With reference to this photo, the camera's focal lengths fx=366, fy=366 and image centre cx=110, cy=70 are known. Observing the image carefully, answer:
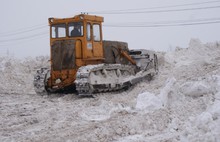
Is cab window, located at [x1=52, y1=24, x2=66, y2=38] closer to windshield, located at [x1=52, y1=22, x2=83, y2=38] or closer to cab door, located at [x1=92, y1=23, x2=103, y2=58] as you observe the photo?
windshield, located at [x1=52, y1=22, x2=83, y2=38]

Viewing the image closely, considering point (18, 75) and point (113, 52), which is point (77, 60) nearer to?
point (113, 52)

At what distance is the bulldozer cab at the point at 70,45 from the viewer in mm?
13086

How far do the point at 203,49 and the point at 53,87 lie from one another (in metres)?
16.6

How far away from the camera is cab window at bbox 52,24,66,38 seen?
13465 mm

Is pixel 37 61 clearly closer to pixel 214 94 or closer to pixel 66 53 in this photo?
pixel 66 53

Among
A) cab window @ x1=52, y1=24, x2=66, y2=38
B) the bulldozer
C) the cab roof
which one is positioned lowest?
the bulldozer

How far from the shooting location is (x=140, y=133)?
7223 millimetres

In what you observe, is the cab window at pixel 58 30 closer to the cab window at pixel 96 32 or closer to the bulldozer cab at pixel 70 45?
the bulldozer cab at pixel 70 45

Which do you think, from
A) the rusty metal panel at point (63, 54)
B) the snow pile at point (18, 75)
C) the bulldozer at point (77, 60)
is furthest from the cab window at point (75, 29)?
the snow pile at point (18, 75)

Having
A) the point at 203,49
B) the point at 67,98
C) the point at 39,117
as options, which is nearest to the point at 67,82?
the point at 67,98

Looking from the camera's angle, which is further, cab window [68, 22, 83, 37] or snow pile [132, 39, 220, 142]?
cab window [68, 22, 83, 37]

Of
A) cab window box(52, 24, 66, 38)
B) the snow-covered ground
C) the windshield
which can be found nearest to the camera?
the snow-covered ground

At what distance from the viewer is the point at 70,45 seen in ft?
42.8

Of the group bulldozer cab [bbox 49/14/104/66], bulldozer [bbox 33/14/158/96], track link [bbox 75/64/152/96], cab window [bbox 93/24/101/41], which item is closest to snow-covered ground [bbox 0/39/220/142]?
track link [bbox 75/64/152/96]
